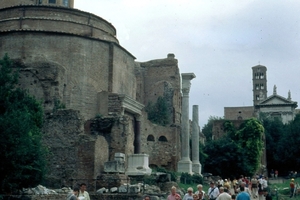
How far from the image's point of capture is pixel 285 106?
73625 mm

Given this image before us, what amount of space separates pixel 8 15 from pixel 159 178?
1645 centimetres

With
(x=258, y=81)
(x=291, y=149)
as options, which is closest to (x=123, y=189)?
(x=291, y=149)

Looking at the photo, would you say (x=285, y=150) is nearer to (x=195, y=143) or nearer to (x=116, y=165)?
(x=195, y=143)

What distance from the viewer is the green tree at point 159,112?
39688 millimetres

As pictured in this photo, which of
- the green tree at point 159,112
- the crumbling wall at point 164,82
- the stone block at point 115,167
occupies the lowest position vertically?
the stone block at point 115,167

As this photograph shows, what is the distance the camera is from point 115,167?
19.9 meters

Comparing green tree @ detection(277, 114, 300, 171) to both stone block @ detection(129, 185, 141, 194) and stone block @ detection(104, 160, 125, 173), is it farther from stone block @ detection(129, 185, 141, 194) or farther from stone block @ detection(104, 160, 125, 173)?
stone block @ detection(129, 185, 141, 194)

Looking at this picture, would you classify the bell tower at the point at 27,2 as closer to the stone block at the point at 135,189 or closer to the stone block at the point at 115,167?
the stone block at the point at 115,167

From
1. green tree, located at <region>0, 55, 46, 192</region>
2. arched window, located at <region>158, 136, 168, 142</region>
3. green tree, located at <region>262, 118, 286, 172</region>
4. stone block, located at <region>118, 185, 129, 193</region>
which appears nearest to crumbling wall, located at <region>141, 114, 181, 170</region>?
arched window, located at <region>158, 136, 168, 142</region>

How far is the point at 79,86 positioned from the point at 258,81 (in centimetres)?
6848

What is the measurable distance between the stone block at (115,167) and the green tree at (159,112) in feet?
62.7

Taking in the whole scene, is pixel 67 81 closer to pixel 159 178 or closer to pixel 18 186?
pixel 159 178

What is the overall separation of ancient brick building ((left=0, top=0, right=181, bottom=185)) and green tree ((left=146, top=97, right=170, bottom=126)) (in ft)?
5.38

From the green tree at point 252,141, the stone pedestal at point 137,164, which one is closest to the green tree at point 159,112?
the green tree at point 252,141
